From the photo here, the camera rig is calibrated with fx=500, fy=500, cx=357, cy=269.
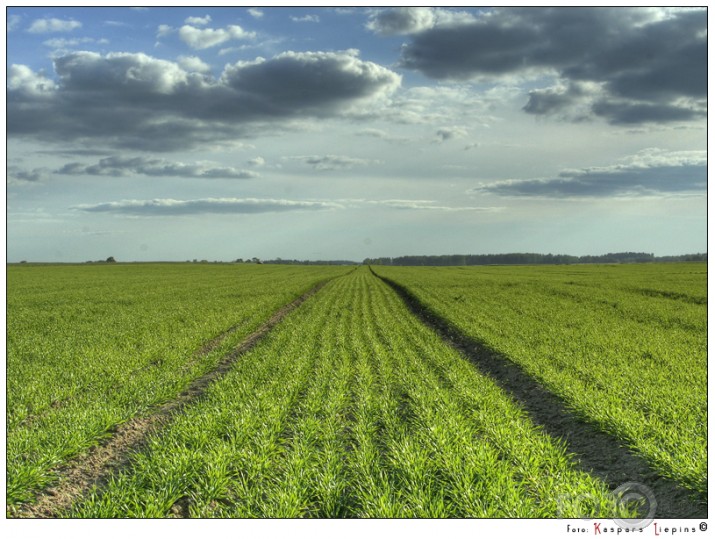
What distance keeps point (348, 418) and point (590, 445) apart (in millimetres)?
4567

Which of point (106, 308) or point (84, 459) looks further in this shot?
point (106, 308)

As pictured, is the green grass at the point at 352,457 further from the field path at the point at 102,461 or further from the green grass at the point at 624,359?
the green grass at the point at 624,359

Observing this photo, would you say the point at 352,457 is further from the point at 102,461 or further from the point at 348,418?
the point at 102,461

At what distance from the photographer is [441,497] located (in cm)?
619

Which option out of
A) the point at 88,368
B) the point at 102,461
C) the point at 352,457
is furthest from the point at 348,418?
the point at 88,368

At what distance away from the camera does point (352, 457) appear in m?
7.82

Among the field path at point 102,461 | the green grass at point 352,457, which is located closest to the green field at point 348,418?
the green grass at point 352,457

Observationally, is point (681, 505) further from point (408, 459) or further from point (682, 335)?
point (682, 335)

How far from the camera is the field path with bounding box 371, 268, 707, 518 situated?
22.3ft

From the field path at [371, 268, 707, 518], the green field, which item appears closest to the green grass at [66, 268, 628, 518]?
the green field

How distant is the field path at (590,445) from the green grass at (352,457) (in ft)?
1.73

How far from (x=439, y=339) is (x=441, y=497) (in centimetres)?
1553

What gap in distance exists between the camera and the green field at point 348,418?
6539mm
